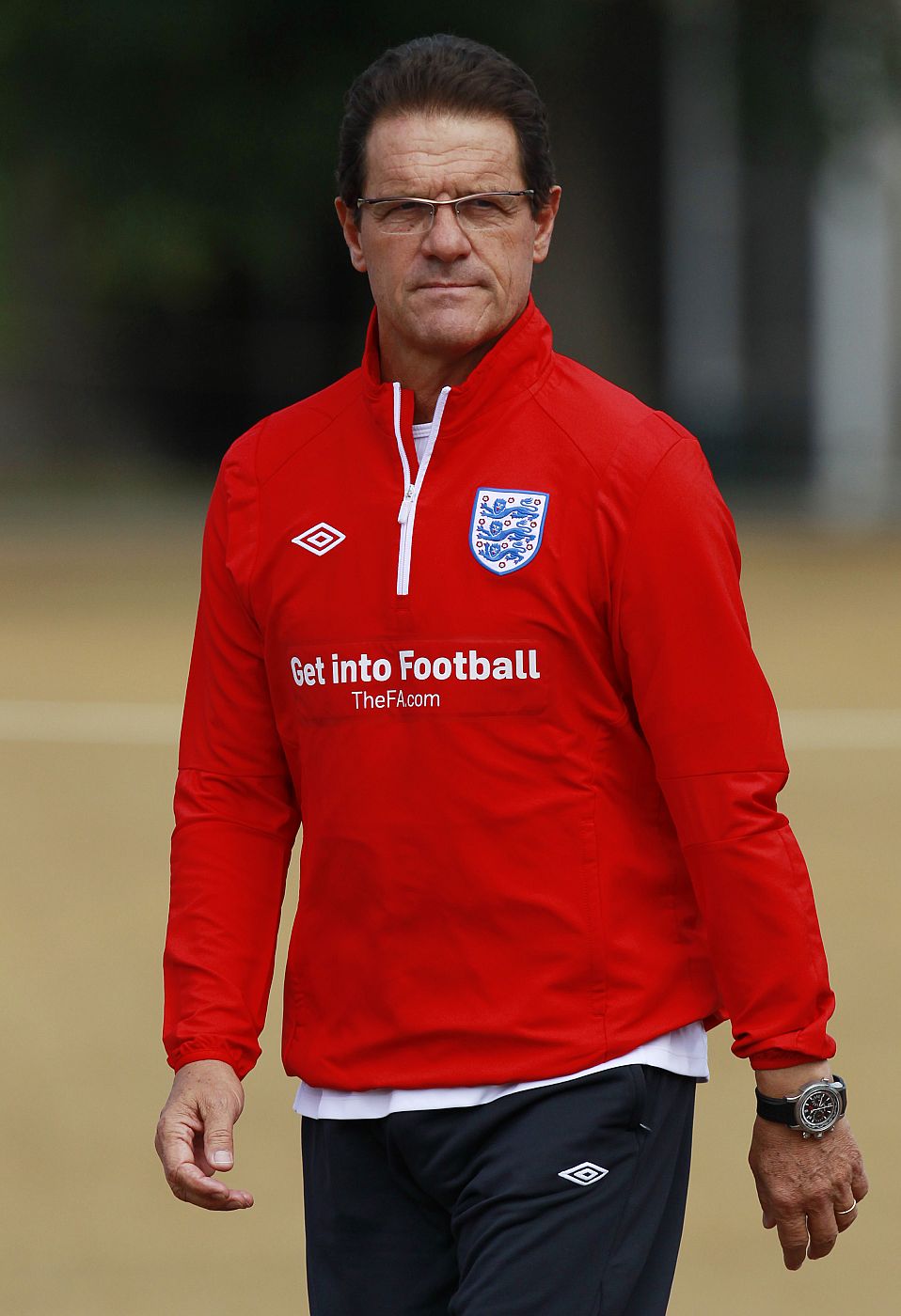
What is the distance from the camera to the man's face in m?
2.88

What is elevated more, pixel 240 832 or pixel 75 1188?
pixel 240 832

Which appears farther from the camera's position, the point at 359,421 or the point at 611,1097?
the point at 359,421

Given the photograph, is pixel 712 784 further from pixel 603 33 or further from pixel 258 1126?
pixel 603 33

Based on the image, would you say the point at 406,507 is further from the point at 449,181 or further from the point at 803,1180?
the point at 803,1180

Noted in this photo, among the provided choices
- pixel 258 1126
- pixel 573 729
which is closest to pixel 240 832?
pixel 573 729

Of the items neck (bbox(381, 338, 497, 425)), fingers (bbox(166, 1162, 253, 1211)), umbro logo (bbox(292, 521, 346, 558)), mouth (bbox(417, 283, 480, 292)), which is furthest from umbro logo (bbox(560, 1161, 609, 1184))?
mouth (bbox(417, 283, 480, 292))

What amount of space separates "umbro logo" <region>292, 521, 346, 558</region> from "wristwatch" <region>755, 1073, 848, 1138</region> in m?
0.87

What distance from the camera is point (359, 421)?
2996mm

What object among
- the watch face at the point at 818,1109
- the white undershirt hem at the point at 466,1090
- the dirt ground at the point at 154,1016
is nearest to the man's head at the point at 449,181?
the white undershirt hem at the point at 466,1090

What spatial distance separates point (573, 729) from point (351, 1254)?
2.41 feet

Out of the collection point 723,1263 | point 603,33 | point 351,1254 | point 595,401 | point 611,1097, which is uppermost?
point 603,33

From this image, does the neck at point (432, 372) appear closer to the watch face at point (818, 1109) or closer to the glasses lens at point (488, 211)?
the glasses lens at point (488, 211)

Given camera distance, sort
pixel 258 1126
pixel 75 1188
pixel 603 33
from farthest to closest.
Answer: pixel 603 33, pixel 258 1126, pixel 75 1188

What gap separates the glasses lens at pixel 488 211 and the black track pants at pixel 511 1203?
1.08 m
